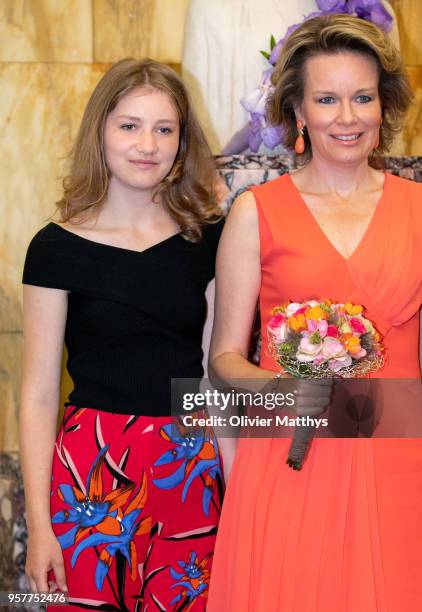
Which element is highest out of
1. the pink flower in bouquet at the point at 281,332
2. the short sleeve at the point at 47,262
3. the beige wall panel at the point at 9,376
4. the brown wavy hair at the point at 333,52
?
the brown wavy hair at the point at 333,52

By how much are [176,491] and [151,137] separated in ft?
A: 2.93

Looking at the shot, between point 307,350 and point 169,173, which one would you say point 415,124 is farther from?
point 307,350

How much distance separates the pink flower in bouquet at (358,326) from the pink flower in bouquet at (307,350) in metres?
0.09

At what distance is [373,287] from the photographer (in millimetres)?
2238

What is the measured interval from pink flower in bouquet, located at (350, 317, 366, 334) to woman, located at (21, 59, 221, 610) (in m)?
0.61

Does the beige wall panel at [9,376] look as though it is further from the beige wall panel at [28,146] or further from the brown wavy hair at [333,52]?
the brown wavy hair at [333,52]

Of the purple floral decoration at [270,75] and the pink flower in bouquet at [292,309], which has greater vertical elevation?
the purple floral decoration at [270,75]

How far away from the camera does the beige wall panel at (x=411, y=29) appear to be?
169 inches

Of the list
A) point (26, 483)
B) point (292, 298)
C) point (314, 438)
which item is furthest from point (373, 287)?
point (26, 483)

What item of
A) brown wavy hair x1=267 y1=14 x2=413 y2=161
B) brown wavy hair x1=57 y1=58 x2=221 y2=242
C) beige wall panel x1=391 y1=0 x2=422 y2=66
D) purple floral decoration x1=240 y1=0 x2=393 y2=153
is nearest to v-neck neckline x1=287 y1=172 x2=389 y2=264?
brown wavy hair x1=267 y1=14 x2=413 y2=161

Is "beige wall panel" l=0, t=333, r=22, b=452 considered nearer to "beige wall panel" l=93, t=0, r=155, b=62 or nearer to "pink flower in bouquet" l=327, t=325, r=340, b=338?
"beige wall panel" l=93, t=0, r=155, b=62

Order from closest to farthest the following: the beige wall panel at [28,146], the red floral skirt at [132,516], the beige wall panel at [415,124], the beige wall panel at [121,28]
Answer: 1. the red floral skirt at [132,516]
2. the beige wall panel at [28,146]
3. the beige wall panel at [121,28]
4. the beige wall panel at [415,124]

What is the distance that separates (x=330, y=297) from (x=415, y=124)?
231 centimetres

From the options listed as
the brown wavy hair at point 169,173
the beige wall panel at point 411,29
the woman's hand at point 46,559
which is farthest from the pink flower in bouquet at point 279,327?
the beige wall panel at point 411,29
